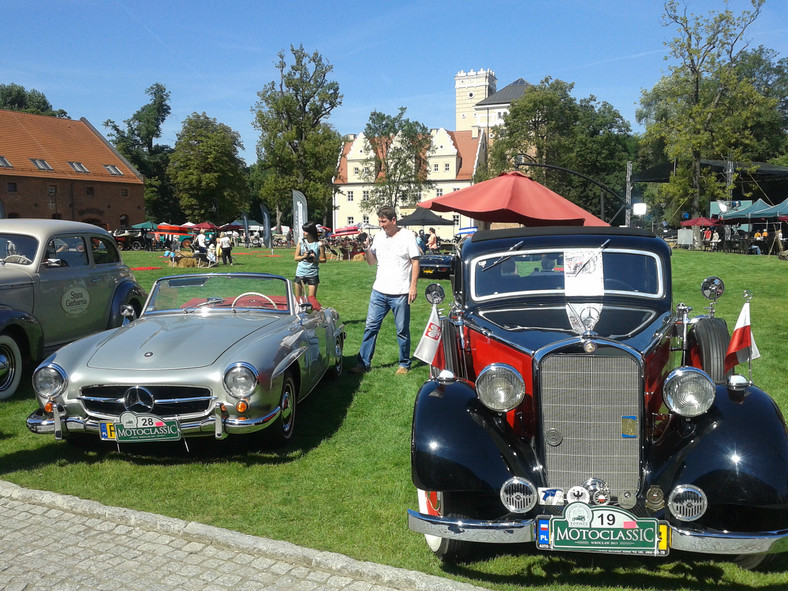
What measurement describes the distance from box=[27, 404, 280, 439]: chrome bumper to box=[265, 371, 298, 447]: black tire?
266 millimetres

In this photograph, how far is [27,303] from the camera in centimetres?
754

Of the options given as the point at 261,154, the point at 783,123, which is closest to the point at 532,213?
the point at 261,154

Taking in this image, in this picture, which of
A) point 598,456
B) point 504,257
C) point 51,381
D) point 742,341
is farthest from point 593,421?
point 51,381

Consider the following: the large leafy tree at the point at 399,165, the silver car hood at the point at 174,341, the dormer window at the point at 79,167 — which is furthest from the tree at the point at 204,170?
the silver car hood at the point at 174,341

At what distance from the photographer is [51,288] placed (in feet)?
26.1

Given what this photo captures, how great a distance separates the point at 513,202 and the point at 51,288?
8.12 m

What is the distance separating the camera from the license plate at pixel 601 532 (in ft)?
10.4

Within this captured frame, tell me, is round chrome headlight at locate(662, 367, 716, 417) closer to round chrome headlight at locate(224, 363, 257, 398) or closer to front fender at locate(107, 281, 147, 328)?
round chrome headlight at locate(224, 363, 257, 398)

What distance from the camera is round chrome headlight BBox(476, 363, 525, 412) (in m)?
3.64

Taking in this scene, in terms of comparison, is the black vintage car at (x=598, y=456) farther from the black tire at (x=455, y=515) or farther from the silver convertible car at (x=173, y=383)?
the silver convertible car at (x=173, y=383)

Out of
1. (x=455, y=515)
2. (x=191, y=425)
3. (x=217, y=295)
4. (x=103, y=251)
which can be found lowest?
(x=455, y=515)

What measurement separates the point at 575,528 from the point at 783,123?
7656cm

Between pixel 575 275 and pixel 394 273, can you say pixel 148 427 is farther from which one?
pixel 394 273

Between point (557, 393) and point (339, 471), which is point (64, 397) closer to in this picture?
point (339, 471)
